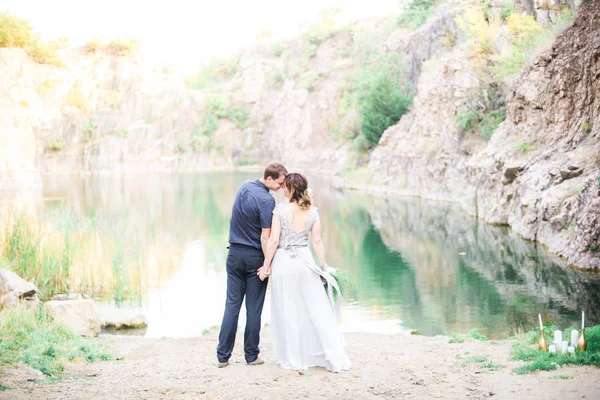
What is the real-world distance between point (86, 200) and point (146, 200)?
348 cm

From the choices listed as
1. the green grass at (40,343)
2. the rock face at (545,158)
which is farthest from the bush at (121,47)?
the green grass at (40,343)

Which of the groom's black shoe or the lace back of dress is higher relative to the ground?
the lace back of dress

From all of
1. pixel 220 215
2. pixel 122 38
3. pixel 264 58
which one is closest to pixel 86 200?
pixel 220 215

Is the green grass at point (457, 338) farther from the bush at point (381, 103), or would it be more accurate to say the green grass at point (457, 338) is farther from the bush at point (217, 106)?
the bush at point (217, 106)

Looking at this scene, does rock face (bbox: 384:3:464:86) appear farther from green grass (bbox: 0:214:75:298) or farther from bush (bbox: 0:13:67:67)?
bush (bbox: 0:13:67:67)

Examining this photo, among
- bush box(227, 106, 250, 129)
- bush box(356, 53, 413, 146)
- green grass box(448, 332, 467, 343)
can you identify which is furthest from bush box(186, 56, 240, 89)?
green grass box(448, 332, 467, 343)

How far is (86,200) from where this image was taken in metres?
39.1

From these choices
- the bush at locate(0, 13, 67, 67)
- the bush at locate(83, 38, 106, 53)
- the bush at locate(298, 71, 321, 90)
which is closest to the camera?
the bush at locate(0, 13, 67, 67)

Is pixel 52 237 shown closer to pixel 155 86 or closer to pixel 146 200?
pixel 146 200

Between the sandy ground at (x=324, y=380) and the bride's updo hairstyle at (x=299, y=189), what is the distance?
1848 mm

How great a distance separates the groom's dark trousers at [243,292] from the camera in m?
7.34

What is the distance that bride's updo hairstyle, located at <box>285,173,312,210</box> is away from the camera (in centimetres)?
706

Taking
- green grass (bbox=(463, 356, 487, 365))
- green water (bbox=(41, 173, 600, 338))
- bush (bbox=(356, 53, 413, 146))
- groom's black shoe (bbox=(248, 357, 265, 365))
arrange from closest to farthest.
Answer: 1. groom's black shoe (bbox=(248, 357, 265, 365))
2. green grass (bbox=(463, 356, 487, 365))
3. green water (bbox=(41, 173, 600, 338))
4. bush (bbox=(356, 53, 413, 146))

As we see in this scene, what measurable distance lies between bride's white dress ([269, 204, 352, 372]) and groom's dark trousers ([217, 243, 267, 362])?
217 millimetres
